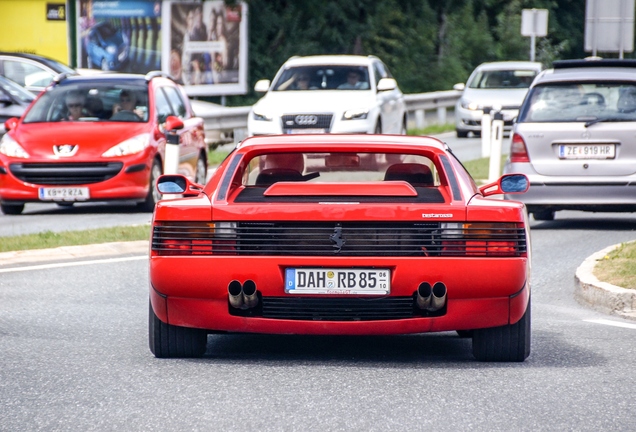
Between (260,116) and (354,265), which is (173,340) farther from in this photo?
(260,116)

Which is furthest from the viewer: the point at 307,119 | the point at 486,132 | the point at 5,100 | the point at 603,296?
the point at 486,132

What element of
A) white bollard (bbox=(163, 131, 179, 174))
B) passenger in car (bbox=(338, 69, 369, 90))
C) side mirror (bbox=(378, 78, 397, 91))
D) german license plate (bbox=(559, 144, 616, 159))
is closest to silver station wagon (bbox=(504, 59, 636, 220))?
german license plate (bbox=(559, 144, 616, 159))

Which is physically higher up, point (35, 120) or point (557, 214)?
point (35, 120)

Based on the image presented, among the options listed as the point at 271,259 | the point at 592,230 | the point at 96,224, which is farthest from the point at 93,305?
the point at 592,230

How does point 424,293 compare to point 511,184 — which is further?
point 511,184

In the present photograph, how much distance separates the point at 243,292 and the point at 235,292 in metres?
0.04

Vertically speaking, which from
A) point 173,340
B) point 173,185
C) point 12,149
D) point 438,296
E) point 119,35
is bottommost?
point 12,149

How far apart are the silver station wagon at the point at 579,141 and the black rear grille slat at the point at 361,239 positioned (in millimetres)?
7622

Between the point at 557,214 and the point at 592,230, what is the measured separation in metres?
2.09

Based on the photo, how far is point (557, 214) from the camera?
17391 millimetres

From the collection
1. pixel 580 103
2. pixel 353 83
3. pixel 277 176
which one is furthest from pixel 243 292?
pixel 353 83

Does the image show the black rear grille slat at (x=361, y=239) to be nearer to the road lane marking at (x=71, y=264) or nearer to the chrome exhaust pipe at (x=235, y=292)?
the chrome exhaust pipe at (x=235, y=292)

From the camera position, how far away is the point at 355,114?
2220 centimetres

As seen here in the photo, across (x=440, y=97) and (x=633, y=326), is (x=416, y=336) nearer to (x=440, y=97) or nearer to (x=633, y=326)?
(x=633, y=326)
